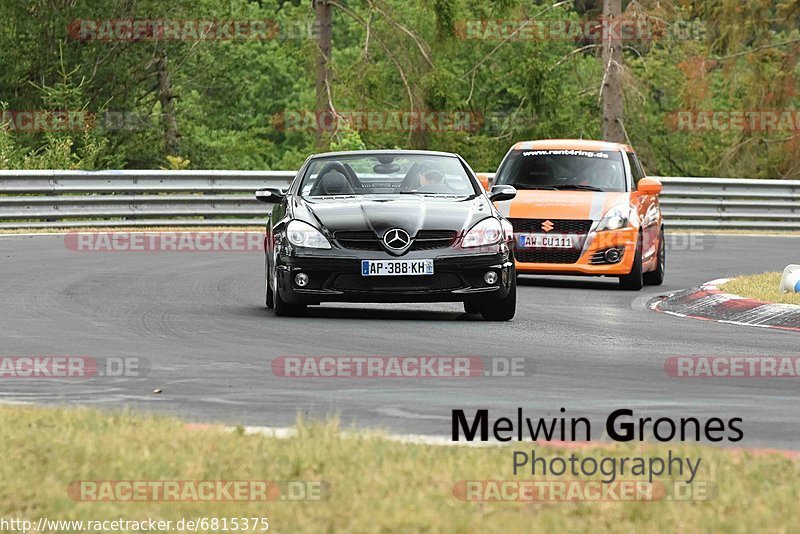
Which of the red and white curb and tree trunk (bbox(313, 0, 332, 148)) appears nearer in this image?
the red and white curb

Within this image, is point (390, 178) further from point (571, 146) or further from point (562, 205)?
point (571, 146)

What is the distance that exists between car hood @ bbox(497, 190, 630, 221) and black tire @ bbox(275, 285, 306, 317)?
15.8ft

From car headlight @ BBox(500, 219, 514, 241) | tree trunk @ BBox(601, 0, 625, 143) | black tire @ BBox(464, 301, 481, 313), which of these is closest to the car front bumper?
car headlight @ BBox(500, 219, 514, 241)

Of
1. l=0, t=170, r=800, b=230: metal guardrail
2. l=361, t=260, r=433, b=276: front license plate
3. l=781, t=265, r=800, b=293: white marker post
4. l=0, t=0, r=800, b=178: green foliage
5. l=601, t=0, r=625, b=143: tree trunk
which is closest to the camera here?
l=361, t=260, r=433, b=276: front license plate

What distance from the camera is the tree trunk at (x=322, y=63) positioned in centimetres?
4125

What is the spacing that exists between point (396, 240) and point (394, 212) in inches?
13.5

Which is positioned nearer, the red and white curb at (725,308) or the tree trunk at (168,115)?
the red and white curb at (725,308)

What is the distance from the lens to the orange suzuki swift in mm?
17672

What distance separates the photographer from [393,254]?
43.1 ft

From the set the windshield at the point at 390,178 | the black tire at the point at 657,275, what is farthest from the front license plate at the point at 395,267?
the black tire at the point at 657,275

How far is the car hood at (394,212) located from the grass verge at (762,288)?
2.86m

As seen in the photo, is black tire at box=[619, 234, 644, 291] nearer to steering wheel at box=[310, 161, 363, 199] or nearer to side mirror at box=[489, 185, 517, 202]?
side mirror at box=[489, 185, 517, 202]

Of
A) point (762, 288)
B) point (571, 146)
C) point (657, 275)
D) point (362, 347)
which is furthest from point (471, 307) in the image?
point (571, 146)

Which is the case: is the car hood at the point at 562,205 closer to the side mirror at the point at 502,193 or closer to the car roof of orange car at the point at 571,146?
the car roof of orange car at the point at 571,146
